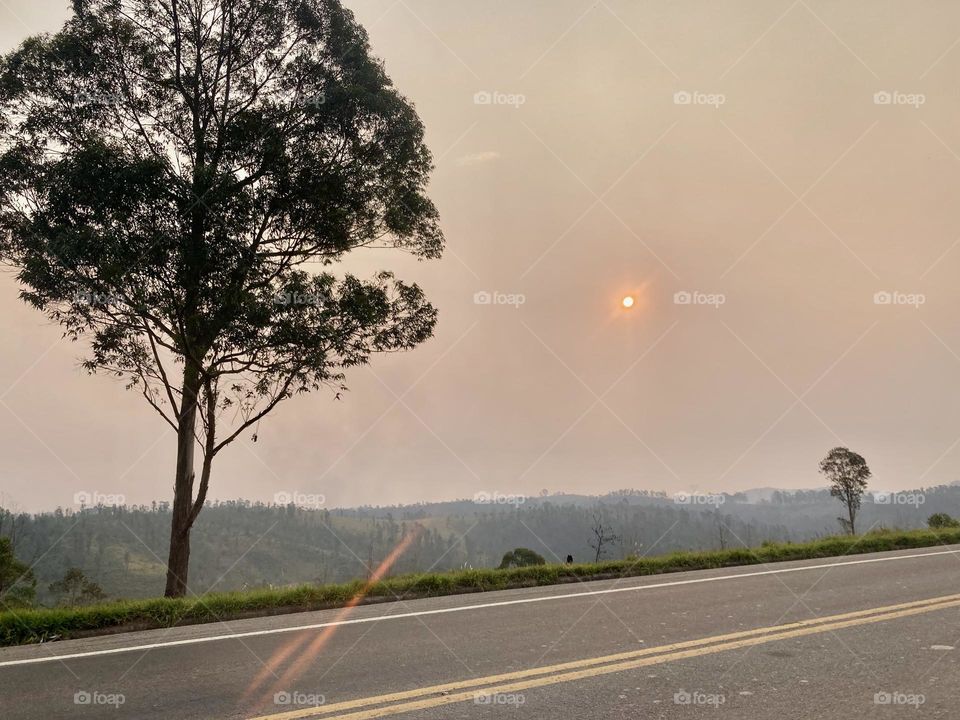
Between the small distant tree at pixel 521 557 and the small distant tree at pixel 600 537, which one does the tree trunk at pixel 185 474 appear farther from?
the small distant tree at pixel 521 557

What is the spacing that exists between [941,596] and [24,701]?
9113 mm

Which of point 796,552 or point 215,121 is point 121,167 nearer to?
point 215,121

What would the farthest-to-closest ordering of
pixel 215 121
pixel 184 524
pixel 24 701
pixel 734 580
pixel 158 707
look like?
pixel 215 121 < pixel 184 524 < pixel 734 580 < pixel 24 701 < pixel 158 707

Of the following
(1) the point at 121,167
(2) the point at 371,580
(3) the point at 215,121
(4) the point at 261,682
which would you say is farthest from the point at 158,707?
(3) the point at 215,121

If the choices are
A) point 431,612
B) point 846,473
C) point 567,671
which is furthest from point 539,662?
point 846,473

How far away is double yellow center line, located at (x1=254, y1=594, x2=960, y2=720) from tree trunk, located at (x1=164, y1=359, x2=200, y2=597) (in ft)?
38.0

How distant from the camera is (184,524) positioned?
14688mm

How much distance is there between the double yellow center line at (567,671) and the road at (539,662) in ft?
0.06

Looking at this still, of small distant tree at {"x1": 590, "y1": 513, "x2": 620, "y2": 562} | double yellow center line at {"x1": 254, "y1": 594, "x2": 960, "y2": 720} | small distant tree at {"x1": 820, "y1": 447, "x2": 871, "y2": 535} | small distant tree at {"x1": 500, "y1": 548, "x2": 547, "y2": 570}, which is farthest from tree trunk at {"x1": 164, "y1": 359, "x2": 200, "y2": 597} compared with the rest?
small distant tree at {"x1": 820, "y1": 447, "x2": 871, "y2": 535}

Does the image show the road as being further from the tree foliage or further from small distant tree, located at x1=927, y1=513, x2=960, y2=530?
small distant tree, located at x1=927, y1=513, x2=960, y2=530

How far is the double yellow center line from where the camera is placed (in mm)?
4234

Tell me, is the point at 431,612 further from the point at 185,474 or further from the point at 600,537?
the point at 600,537

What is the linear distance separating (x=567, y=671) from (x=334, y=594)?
5.30m

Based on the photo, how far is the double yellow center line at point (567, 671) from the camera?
4234 mm
